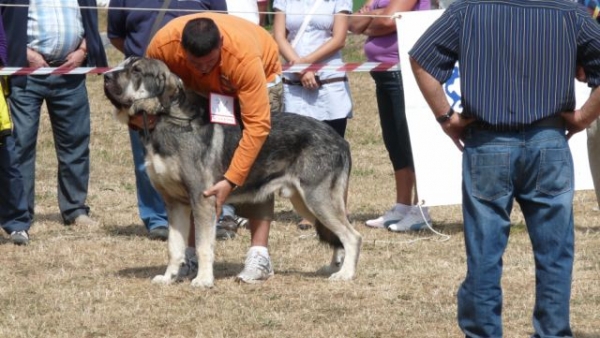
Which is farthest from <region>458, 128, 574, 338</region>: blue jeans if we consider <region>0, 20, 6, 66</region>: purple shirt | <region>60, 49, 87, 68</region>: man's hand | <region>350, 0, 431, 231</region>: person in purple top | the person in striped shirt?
<region>60, 49, 87, 68</region>: man's hand

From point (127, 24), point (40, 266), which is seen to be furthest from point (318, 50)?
point (40, 266)

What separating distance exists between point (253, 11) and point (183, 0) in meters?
1.15

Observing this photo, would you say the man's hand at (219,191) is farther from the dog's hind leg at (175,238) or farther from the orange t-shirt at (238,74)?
the dog's hind leg at (175,238)

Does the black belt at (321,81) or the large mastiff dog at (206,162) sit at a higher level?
the black belt at (321,81)

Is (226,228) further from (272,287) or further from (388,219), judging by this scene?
(272,287)

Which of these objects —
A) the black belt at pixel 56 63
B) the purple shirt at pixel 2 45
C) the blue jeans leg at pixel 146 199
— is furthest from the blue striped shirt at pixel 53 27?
the blue jeans leg at pixel 146 199

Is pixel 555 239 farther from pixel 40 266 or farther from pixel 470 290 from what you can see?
pixel 40 266

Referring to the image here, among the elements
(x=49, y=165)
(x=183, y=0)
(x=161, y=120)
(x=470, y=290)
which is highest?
(x=183, y=0)

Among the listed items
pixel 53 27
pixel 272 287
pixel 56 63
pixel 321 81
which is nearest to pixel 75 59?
pixel 56 63

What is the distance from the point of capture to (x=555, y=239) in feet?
16.6

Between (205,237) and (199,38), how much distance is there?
4.05 ft

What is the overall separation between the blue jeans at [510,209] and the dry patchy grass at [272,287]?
90 centimetres

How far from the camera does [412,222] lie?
9281 mm

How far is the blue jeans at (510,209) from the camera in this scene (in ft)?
16.3
